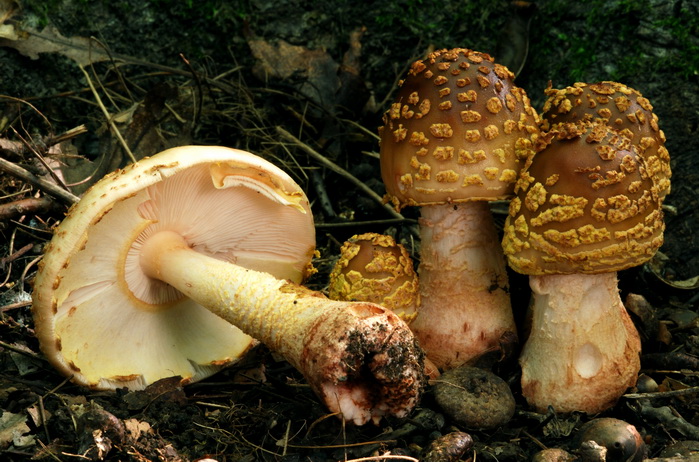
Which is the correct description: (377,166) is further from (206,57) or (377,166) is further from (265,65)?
(206,57)

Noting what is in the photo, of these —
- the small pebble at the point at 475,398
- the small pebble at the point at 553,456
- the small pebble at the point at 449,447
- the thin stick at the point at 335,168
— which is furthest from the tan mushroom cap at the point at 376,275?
the thin stick at the point at 335,168

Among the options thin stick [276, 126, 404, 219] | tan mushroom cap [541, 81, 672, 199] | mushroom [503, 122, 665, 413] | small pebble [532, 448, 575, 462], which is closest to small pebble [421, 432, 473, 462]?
small pebble [532, 448, 575, 462]

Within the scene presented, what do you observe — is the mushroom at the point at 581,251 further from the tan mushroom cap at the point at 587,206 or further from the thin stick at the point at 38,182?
the thin stick at the point at 38,182

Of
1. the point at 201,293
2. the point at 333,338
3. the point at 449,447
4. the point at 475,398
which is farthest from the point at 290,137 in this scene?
the point at 449,447

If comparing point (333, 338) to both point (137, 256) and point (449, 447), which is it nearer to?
point (449, 447)

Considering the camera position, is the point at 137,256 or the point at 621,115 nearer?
the point at 621,115

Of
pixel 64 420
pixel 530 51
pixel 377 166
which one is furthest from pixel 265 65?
pixel 64 420
